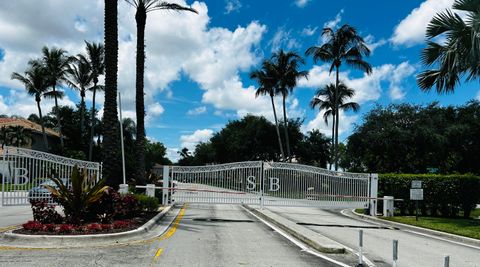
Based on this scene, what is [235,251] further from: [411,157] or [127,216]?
[411,157]

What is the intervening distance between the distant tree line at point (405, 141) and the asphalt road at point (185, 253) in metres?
23.0

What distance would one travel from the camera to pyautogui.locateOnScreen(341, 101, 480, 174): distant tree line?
33.6 meters

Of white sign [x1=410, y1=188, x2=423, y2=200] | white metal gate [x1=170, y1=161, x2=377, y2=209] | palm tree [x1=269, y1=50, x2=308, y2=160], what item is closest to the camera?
white sign [x1=410, y1=188, x2=423, y2=200]

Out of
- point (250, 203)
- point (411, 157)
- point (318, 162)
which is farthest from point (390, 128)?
point (318, 162)

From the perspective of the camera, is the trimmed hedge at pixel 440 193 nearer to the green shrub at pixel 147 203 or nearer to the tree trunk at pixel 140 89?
the green shrub at pixel 147 203

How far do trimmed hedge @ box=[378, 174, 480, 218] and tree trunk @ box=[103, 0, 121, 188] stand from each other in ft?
48.0

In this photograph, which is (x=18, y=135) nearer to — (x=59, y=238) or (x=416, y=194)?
(x=416, y=194)

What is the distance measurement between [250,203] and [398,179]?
7801 mm

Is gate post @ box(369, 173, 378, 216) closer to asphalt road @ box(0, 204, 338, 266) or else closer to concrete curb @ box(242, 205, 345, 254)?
concrete curb @ box(242, 205, 345, 254)

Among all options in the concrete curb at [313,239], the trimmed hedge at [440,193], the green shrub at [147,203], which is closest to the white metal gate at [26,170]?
the green shrub at [147,203]

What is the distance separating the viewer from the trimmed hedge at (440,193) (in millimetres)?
22016

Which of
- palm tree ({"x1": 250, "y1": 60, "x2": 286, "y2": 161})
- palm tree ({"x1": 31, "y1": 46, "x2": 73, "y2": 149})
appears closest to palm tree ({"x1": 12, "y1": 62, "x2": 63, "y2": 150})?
palm tree ({"x1": 31, "y1": 46, "x2": 73, "y2": 149})

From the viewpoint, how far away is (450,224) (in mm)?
18078

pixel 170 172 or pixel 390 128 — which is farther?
pixel 390 128
